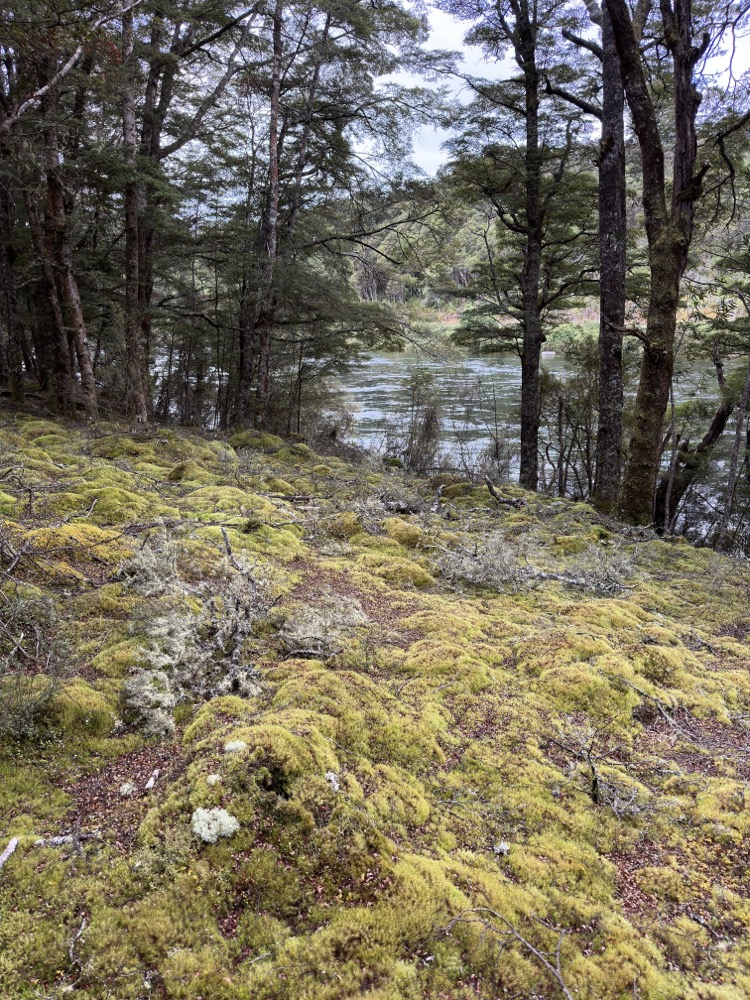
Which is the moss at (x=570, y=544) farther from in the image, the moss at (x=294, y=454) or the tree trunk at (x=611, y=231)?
the moss at (x=294, y=454)

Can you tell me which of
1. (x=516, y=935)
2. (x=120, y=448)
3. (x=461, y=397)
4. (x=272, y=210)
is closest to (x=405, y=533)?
(x=516, y=935)

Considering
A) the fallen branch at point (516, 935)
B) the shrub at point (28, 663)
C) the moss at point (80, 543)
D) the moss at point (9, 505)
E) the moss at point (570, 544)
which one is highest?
the moss at point (9, 505)

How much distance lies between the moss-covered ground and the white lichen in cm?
3

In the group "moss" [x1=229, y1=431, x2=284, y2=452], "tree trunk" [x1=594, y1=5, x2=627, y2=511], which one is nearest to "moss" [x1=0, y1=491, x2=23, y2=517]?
"moss" [x1=229, y1=431, x2=284, y2=452]

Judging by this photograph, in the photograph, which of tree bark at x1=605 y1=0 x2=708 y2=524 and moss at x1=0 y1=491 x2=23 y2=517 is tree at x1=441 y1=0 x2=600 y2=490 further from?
moss at x1=0 y1=491 x2=23 y2=517

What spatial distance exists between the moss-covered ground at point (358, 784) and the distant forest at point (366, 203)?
4.81 meters

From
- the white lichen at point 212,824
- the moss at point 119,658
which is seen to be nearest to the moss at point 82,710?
the moss at point 119,658

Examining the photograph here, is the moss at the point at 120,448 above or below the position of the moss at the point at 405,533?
above

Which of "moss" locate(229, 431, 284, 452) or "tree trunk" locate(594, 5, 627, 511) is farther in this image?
"moss" locate(229, 431, 284, 452)

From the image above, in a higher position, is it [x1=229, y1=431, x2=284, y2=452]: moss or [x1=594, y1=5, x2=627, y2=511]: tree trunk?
[x1=594, y1=5, x2=627, y2=511]: tree trunk

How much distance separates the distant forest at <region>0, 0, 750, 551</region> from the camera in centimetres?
805

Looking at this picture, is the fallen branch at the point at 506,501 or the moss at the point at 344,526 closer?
the moss at the point at 344,526

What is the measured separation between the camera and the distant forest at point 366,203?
26.4 ft

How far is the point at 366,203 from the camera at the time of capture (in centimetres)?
1264
